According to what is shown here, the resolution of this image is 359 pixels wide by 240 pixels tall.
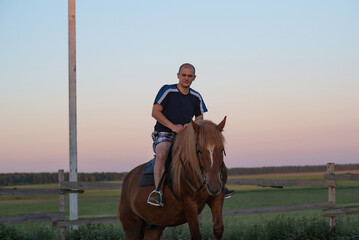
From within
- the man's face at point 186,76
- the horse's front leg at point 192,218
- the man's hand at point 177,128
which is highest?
the man's face at point 186,76

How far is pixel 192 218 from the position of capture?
5.06 m

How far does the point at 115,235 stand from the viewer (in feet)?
34.9

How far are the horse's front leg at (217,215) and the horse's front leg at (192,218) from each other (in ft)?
0.63

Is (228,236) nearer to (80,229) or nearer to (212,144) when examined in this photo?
(80,229)

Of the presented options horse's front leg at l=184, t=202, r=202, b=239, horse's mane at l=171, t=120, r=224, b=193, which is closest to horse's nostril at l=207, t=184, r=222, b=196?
horse's mane at l=171, t=120, r=224, b=193

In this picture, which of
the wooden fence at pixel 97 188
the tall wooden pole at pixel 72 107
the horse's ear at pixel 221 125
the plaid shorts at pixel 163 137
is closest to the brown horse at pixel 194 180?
the horse's ear at pixel 221 125

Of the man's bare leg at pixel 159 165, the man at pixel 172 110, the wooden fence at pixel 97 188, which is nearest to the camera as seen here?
the man's bare leg at pixel 159 165

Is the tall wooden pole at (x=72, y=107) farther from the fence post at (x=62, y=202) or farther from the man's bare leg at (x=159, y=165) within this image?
the man's bare leg at (x=159, y=165)

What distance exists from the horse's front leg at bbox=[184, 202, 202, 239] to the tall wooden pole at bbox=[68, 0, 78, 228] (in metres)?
6.42

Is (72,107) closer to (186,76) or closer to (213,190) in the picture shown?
(186,76)

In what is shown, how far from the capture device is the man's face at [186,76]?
578cm

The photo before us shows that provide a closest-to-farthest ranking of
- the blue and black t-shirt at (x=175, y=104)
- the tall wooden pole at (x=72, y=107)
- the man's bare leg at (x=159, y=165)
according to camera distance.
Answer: the man's bare leg at (x=159, y=165) < the blue and black t-shirt at (x=175, y=104) < the tall wooden pole at (x=72, y=107)

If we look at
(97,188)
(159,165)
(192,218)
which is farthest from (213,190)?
(97,188)

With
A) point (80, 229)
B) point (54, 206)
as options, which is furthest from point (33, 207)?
point (80, 229)
